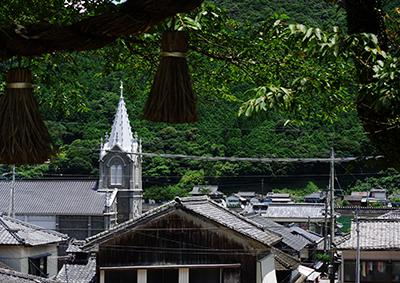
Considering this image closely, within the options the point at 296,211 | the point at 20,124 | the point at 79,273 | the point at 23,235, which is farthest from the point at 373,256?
the point at 296,211

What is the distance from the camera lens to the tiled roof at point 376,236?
60.5 ft

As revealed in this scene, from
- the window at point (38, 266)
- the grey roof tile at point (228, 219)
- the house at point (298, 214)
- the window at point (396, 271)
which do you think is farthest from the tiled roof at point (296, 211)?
the grey roof tile at point (228, 219)

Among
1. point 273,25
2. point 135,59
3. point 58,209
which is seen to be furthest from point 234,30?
point 58,209

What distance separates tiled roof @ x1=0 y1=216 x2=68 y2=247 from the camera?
18000 millimetres

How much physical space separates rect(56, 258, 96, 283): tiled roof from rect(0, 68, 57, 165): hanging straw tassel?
51.4 feet

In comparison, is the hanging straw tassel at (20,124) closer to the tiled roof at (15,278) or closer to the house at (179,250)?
the house at (179,250)

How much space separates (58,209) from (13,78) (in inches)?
1820

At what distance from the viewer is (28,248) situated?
18.5 meters

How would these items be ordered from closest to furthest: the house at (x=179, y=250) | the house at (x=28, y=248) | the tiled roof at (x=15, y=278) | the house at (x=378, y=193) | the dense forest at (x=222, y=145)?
the tiled roof at (x=15, y=278)
the house at (x=179, y=250)
the house at (x=28, y=248)
the dense forest at (x=222, y=145)
the house at (x=378, y=193)

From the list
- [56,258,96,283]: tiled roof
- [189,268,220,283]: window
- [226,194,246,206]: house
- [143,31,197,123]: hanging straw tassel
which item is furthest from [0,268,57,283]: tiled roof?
[226,194,246,206]: house

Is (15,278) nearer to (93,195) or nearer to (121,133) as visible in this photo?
(121,133)

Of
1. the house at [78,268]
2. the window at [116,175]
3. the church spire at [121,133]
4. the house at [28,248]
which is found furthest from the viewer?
the window at [116,175]

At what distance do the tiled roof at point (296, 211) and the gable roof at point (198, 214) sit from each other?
1465 inches

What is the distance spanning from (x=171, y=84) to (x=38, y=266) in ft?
61.9
